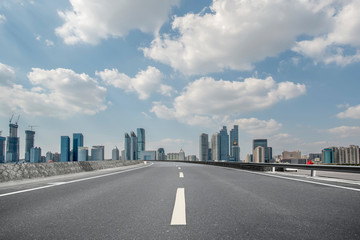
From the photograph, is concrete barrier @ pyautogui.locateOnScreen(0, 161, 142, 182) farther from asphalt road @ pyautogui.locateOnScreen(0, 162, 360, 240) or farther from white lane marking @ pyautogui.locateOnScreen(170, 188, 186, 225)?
white lane marking @ pyautogui.locateOnScreen(170, 188, 186, 225)

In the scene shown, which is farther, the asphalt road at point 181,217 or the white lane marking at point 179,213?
the white lane marking at point 179,213

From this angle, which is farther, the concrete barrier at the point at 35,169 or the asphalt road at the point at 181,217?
the concrete barrier at the point at 35,169

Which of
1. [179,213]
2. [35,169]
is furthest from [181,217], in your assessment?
[35,169]

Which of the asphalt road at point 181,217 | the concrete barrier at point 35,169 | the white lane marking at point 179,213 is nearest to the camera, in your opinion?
the asphalt road at point 181,217

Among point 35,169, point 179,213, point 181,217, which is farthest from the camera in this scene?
point 35,169

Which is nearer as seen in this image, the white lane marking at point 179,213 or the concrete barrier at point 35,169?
the white lane marking at point 179,213

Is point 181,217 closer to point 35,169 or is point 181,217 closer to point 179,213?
point 179,213

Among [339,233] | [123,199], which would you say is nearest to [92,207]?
[123,199]

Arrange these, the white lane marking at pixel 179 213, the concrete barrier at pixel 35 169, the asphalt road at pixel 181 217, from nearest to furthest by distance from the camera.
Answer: the asphalt road at pixel 181 217, the white lane marking at pixel 179 213, the concrete barrier at pixel 35 169

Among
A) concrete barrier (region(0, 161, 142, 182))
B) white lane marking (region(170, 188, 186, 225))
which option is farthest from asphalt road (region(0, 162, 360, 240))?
concrete barrier (region(0, 161, 142, 182))

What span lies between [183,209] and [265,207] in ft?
5.09

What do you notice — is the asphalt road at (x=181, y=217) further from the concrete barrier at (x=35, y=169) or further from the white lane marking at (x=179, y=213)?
the concrete barrier at (x=35, y=169)

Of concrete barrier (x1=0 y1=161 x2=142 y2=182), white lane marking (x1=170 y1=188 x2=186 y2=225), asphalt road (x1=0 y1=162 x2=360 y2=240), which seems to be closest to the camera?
asphalt road (x1=0 y1=162 x2=360 y2=240)

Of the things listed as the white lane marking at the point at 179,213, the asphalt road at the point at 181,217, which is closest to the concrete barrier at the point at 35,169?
the asphalt road at the point at 181,217
